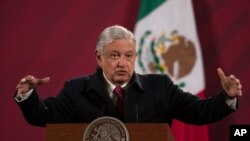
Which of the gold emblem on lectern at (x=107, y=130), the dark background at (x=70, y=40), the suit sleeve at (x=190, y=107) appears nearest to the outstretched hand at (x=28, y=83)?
the gold emblem on lectern at (x=107, y=130)

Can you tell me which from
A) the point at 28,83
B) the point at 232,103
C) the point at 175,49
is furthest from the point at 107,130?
the point at 175,49

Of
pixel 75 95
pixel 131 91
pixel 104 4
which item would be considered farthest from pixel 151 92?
pixel 104 4

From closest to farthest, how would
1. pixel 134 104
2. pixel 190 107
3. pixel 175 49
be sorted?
1. pixel 134 104
2. pixel 190 107
3. pixel 175 49

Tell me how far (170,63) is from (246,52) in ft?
2.07

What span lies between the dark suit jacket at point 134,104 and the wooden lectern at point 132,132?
40 centimetres

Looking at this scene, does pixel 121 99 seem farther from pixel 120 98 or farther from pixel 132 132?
pixel 132 132

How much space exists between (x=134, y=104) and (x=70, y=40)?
2402mm

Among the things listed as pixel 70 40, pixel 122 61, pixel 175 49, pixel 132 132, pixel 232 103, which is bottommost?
pixel 132 132

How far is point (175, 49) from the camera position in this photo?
471 cm

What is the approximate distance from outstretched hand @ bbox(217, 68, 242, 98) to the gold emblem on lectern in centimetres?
54

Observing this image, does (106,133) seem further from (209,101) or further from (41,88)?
(41,88)

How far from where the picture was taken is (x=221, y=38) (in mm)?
4750

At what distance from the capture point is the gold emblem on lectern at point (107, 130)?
200cm

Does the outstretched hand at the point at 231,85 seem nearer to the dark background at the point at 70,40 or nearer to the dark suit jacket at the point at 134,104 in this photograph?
the dark suit jacket at the point at 134,104
